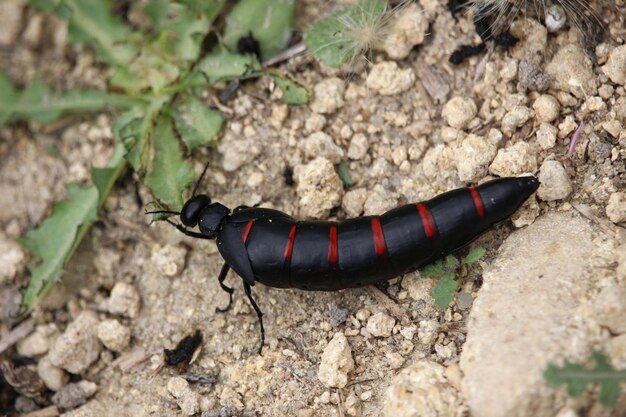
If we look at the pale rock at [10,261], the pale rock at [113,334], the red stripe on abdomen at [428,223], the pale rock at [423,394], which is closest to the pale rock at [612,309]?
the pale rock at [423,394]

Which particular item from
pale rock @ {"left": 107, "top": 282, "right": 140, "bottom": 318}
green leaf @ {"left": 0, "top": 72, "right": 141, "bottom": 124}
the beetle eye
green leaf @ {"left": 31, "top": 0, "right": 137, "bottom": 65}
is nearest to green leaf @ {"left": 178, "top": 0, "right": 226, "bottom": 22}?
green leaf @ {"left": 31, "top": 0, "right": 137, "bottom": 65}

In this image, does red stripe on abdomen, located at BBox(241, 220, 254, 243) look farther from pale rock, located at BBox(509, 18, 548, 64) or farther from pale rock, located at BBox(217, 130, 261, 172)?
pale rock, located at BBox(509, 18, 548, 64)

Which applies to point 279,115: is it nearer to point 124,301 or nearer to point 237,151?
point 237,151

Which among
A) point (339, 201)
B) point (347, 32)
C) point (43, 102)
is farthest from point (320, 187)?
point (43, 102)

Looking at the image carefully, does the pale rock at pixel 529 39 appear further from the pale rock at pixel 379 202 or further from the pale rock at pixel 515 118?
the pale rock at pixel 379 202

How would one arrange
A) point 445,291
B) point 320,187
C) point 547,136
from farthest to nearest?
point 320,187 → point 547,136 → point 445,291

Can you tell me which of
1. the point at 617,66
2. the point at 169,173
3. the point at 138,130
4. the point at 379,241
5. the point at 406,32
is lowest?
the point at 379,241

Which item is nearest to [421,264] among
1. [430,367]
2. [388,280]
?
[388,280]
